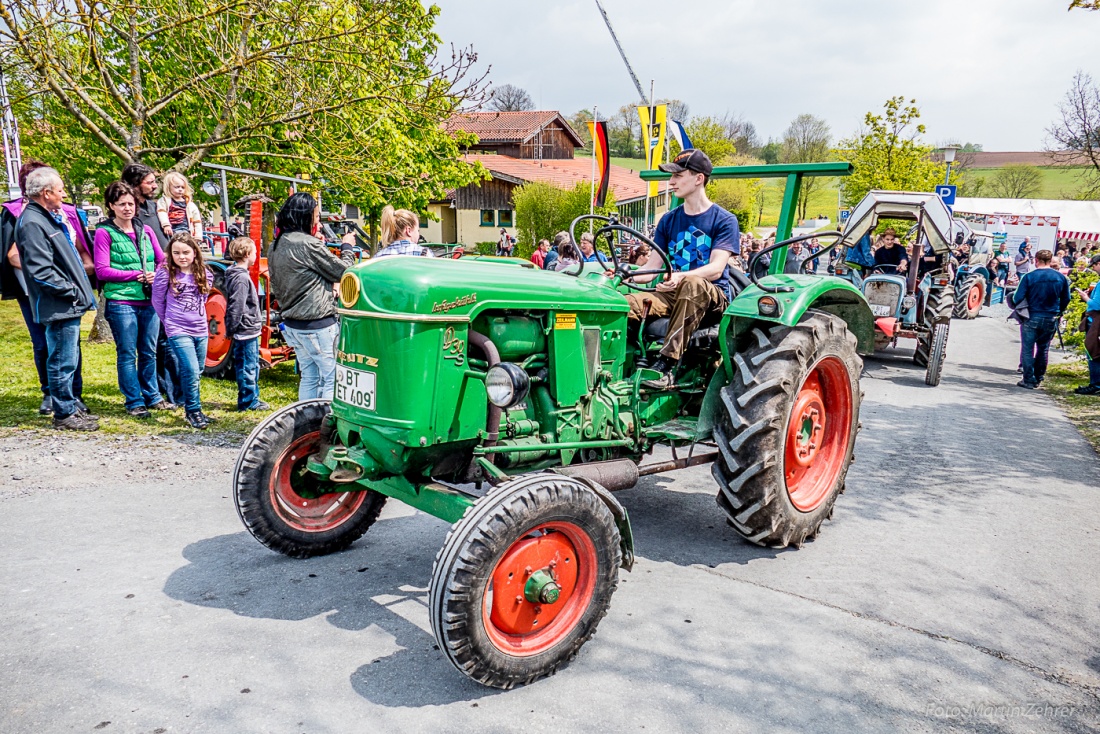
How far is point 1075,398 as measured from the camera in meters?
8.71

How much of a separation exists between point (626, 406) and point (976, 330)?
562 inches

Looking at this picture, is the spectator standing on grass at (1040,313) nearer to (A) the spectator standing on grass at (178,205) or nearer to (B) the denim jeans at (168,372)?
(B) the denim jeans at (168,372)

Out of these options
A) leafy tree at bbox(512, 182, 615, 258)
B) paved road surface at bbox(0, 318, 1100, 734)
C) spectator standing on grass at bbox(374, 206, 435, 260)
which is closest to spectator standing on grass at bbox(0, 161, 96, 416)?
paved road surface at bbox(0, 318, 1100, 734)

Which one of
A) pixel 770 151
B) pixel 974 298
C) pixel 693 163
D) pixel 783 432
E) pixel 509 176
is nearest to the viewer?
pixel 783 432

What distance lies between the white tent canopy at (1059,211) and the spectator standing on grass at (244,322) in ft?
97.1

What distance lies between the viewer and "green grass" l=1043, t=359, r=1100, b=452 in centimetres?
716

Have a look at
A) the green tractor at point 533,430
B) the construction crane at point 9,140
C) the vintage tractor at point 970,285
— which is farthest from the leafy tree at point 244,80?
the vintage tractor at point 970,285

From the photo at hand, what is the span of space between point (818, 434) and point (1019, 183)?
62.6 m

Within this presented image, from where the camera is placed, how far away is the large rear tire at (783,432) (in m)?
3.72

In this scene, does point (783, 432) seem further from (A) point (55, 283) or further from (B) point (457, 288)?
(A) point (55, 283)

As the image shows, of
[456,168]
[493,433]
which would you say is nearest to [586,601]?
[493,433]

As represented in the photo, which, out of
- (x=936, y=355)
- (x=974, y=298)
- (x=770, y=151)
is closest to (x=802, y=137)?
(x=770, y=151)

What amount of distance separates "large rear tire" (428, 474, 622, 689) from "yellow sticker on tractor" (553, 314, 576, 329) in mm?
795

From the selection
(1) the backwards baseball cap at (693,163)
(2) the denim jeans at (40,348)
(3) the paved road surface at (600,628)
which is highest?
(1) the backwards baseball cap at (693,163)
